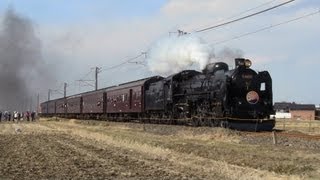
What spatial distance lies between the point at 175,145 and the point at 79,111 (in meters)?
56.7

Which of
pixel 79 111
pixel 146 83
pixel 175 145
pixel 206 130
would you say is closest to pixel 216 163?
pixel 175 145

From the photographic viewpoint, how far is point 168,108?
40000mm

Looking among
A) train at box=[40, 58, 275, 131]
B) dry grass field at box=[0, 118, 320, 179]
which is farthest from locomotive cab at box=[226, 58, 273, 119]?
dry grass field at box=[0, 118, 320, 179]

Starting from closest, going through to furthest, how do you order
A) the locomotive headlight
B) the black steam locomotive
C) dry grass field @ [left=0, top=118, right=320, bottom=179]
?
dry grass field @ [left=0, top=118, right=320, bottom=179], the black steam locomotive, the locomotive headlight

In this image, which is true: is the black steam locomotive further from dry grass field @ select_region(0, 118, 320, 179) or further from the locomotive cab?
dry grass field @ select_region(0, 118, 320, 179)

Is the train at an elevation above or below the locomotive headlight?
below

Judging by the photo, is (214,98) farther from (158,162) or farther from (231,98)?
(158,162)

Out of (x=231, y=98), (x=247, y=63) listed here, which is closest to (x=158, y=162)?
(x=231, y=98)

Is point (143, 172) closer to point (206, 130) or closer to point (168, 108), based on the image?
point (206, 130)

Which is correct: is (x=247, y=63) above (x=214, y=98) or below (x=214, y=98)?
above

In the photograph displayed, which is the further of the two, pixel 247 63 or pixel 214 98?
pixel 247 63

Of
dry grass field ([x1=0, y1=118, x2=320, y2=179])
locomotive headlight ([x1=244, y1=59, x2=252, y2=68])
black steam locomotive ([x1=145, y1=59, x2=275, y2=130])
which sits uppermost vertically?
locomotive headlight ([x1=244, y1=59, x2=252, y2=68])

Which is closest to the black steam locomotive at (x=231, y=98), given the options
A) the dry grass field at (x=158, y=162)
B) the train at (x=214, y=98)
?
the train at (x=214, y=98)

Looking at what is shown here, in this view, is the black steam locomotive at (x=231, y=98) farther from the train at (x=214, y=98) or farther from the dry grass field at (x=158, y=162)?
the dry grass field at (x=158, y=162)
